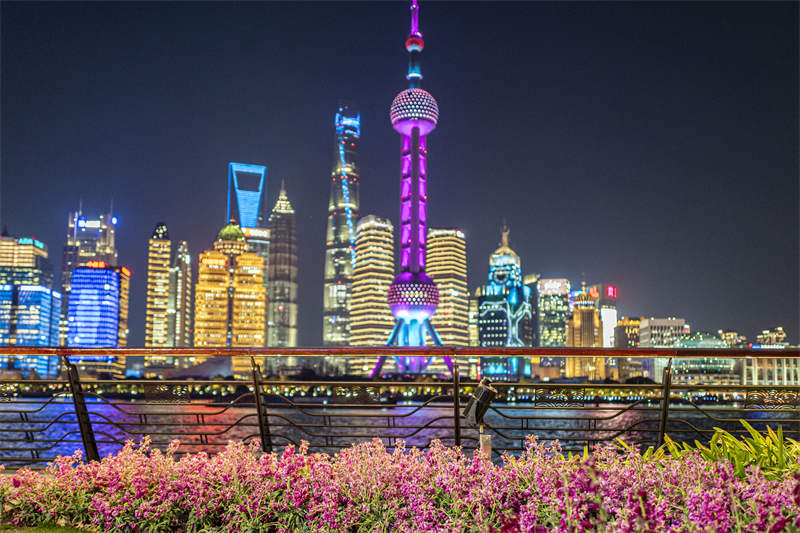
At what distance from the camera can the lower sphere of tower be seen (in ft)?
424

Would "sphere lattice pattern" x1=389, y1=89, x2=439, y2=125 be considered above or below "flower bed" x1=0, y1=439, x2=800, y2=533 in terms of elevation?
above

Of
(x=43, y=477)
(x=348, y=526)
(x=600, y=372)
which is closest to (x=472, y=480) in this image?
(x=348, y=526)

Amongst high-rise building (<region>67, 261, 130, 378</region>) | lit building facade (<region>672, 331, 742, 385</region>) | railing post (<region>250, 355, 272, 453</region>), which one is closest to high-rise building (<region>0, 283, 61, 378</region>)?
high-rise building (<region>67, 261, 130, 378</region>)

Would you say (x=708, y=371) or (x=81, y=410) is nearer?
(x=81, y=410)

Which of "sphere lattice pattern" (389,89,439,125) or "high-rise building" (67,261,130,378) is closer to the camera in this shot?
"sphere lattice pattern" (389,89,439,125)

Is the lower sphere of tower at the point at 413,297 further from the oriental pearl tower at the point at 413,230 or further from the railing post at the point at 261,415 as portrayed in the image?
the railing post at the point at 261,415

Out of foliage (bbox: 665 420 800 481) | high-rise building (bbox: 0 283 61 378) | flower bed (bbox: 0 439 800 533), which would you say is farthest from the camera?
Answer: high-rise building (bbox: 0 283 61 378)

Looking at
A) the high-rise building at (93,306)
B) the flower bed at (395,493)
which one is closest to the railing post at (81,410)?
the flower bed at (395,493)

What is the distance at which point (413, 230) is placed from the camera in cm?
13325

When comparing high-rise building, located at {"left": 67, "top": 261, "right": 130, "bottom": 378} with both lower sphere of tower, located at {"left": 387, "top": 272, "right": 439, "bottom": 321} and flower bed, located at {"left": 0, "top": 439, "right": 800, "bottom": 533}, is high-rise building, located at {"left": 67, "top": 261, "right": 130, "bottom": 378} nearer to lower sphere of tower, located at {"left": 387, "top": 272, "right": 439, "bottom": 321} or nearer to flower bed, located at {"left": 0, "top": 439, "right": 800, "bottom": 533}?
lower sphere of tower, located at {"left": 387, "top": 272, "right": 439, "bottom": 321}

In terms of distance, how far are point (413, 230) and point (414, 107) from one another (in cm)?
2645

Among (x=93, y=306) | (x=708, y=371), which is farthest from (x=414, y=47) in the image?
(x=93, y=306)

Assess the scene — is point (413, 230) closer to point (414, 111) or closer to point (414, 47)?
point (414, 111)

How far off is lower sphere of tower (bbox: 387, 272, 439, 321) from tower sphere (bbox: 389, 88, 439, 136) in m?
32.4
